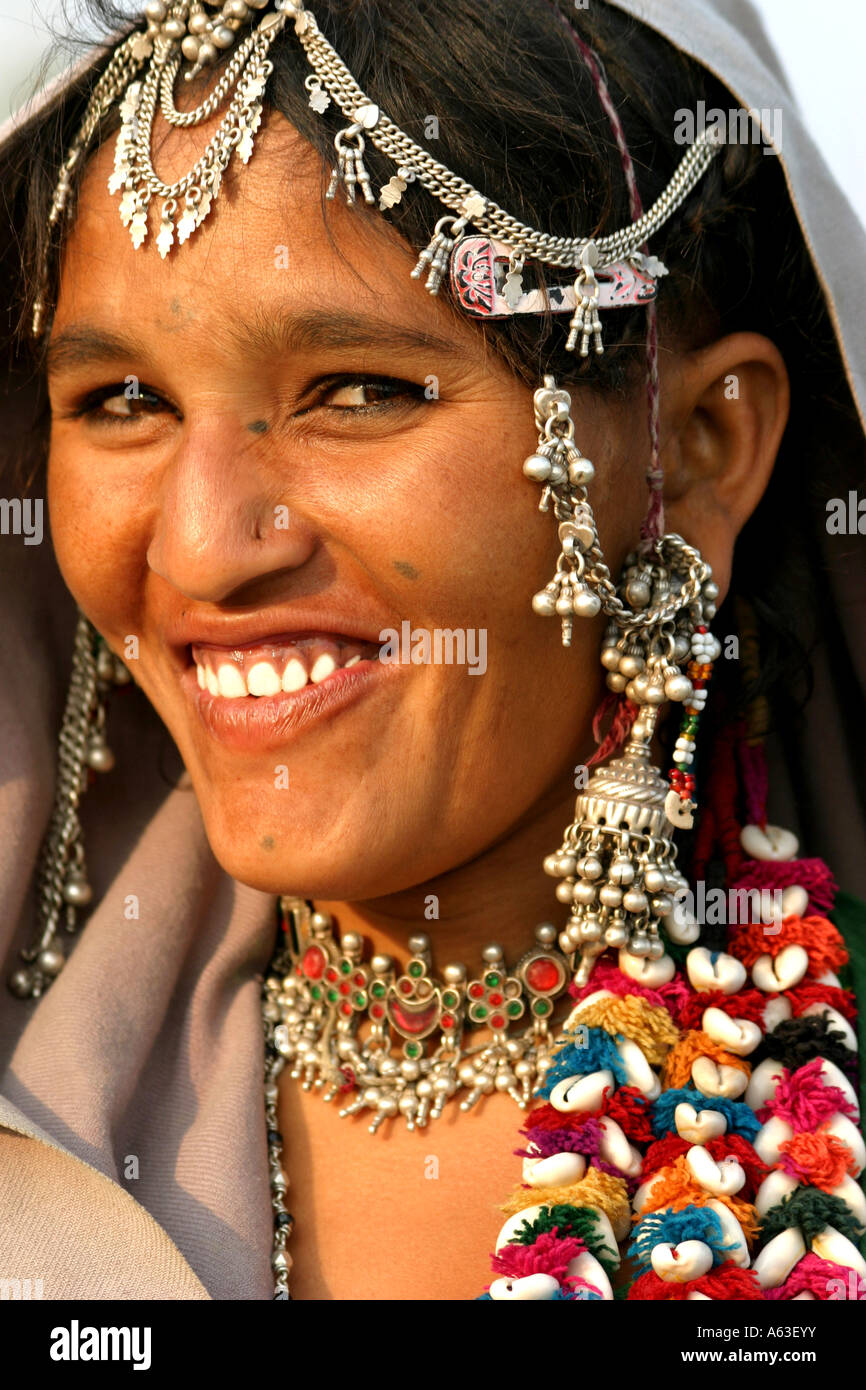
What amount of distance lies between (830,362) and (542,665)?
2.24 feet

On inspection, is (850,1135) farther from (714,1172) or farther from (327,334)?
(327,334)

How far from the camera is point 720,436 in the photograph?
6.89 feet

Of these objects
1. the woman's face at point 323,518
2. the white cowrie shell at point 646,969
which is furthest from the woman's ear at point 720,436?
the white cowrie shell at point 646,969

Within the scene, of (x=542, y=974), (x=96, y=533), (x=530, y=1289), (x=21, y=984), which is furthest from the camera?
(x=21, y=984)

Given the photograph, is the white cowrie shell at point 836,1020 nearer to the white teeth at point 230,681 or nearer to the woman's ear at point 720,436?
the woman's ear at point 720,436

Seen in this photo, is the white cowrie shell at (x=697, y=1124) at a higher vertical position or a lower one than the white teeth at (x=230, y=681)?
lower

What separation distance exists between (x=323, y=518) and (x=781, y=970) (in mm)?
831

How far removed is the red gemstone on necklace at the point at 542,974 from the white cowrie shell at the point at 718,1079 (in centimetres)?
23

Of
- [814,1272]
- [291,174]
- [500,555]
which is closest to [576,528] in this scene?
[500,555]

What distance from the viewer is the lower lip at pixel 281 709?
1832 mm

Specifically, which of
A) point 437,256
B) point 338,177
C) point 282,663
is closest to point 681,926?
point 282,663

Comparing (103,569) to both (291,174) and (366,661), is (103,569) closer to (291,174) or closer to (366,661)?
(366,661)

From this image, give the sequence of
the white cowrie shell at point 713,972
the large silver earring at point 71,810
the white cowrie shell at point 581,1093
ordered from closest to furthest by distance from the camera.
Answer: the white cowrie shell at point 581,1093 → the white cowrie shell at point 713,972 → the large silver earring at point 71,810

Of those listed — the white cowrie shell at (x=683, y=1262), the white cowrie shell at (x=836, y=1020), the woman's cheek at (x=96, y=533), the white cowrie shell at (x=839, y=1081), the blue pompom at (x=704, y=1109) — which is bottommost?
the white cowrie shell at (x=683, y=1262)
